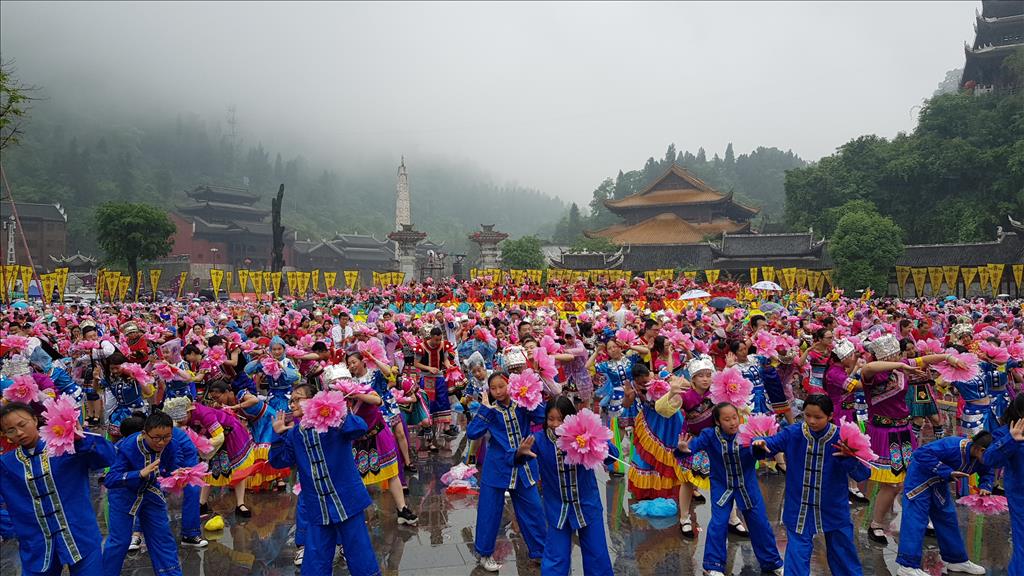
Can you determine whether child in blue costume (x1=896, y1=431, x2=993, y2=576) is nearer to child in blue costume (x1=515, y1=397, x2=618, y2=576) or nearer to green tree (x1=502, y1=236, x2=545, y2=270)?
child in blue costume (x1=515, y1=397, x2=618, y2=576)

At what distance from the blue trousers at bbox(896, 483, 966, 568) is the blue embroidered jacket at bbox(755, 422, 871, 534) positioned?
0.53 m

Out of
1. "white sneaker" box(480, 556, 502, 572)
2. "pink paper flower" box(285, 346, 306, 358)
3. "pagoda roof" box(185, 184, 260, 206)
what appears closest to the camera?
"white sneaker" box(480, 556, 502, 572)

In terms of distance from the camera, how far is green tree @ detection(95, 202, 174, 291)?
38.2 metres

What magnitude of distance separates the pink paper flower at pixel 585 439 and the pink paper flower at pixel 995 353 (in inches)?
164

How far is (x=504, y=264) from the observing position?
47250mm

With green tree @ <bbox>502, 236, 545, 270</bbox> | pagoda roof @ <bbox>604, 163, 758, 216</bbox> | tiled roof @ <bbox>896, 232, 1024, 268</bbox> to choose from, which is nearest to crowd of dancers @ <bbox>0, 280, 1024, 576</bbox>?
tiled roof @ <bbox>896, 232, 1024, 268</bbox>

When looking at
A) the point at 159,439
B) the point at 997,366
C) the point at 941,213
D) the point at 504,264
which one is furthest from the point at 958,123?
the point at 159,439

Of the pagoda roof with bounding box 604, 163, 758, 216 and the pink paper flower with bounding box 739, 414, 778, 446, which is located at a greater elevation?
the pagoda roof with bounding box 604, 163, 758, 216

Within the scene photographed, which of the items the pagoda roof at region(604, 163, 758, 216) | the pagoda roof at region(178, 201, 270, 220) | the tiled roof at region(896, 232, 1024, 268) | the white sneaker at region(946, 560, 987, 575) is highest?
the pagoda roof at region(604, 163, 758, 216)

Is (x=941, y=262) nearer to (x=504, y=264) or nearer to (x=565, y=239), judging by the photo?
(x=504, y=264)

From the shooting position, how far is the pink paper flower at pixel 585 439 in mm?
3795

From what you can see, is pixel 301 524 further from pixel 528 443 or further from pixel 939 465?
pixel 939 465

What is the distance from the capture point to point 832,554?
4.06 m

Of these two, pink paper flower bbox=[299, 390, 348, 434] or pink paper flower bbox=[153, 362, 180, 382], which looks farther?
pink paper flower bbox=[153, 362, 180, 382]
